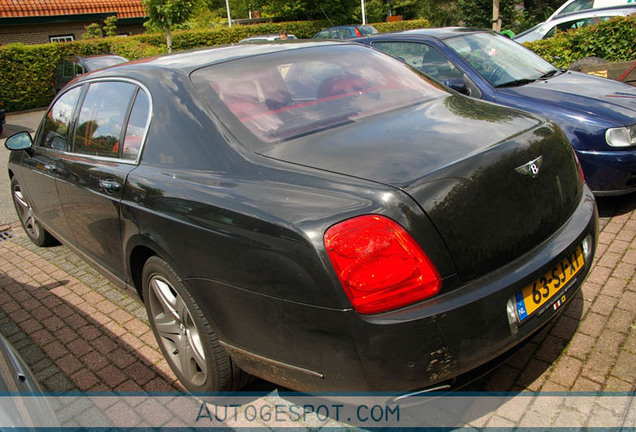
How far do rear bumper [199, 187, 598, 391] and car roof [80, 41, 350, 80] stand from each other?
141 cm

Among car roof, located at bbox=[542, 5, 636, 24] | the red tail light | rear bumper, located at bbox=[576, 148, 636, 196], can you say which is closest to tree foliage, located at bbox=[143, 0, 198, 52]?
car roof, located at bbox=[542, 5, 636, 24]

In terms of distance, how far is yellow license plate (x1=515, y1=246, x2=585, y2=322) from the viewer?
6.83 ft

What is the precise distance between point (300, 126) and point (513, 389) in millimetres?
1659

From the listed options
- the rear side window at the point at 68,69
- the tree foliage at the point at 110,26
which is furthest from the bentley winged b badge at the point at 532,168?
the tree foliage at the point at 110,26

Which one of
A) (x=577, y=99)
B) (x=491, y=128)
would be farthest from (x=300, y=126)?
(x=577, y=99)

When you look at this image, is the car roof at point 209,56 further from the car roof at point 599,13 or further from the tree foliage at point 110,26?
the tree foliage at point 110,26

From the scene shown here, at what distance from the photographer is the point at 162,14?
726 inches

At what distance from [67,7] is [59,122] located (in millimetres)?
24776

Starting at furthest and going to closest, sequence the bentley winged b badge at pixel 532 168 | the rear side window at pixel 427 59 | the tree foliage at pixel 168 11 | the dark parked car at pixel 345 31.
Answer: the dark parked car at pixel 345 31 < the tree foliage at pixel 168 11 < the rear side window at pixel 427 59 < the bentley winged b badge at pixel 532 168

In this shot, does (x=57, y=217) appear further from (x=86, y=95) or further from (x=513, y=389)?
(x=513, y=389)

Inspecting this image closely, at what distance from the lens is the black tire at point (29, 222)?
493cm

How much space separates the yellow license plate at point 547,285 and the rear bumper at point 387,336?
0.04 meters
